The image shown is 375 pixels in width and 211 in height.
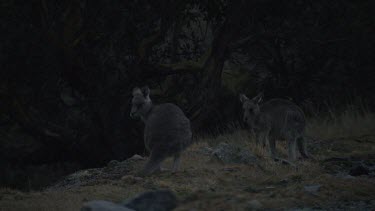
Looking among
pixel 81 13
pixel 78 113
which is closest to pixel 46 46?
pixel 81 13

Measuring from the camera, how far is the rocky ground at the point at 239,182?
309 inches

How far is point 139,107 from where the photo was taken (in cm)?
1266

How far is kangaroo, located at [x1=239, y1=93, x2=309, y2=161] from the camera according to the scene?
12.4 metres

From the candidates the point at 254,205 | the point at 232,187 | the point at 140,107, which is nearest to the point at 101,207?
the point at 254,205

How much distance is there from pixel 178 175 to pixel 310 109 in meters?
9.23

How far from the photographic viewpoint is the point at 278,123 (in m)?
12.6

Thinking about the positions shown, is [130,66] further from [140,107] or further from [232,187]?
[232,187]

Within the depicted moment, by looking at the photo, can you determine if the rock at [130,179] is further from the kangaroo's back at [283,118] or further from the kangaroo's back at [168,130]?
the kangaroo's back at [283,118]

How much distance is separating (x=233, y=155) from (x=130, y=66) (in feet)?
21.3

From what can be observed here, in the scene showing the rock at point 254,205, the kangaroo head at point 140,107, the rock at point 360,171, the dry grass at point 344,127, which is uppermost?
the kangaroo head at point 140,107

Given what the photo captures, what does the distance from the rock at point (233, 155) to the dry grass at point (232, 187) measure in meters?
0.18

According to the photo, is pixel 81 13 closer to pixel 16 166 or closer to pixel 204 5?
pixel 204 5

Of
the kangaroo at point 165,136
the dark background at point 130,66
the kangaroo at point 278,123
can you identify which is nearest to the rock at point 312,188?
the kangaroo at point 165,136

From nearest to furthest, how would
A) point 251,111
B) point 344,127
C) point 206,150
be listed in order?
1. point 251,111
2. point 206,150
3. point 344,127
